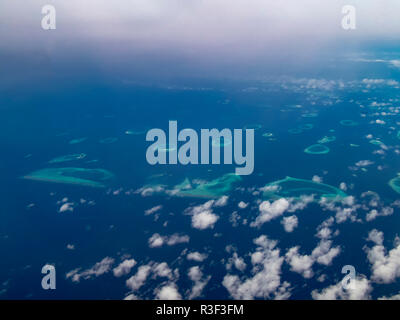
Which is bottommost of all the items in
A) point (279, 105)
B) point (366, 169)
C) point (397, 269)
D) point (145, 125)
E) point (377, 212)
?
point (397, 269)

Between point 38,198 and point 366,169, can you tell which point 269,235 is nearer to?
point 366,169

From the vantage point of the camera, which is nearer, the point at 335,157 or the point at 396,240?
the point at 396,240

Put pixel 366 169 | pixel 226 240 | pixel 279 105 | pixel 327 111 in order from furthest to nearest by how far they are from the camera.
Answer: pixel 279 105
pixel 327 111
pixel 366 169
pixel 226 240

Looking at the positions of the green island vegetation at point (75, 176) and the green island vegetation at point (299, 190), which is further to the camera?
the green island vegetation at point (75, 176)

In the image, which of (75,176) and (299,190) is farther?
(75,176)

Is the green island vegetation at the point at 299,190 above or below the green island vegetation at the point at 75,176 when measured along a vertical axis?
below

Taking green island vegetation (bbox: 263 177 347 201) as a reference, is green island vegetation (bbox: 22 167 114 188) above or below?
above

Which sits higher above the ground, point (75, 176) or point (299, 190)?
point (75, 176)

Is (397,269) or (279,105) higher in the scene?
(279,105)

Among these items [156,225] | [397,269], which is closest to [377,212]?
[397,269]

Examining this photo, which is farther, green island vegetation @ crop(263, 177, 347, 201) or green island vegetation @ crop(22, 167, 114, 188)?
green island vegetation @ crop(22, 167, 114, 188)

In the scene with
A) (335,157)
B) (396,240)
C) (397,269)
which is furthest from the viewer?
(335,157)
